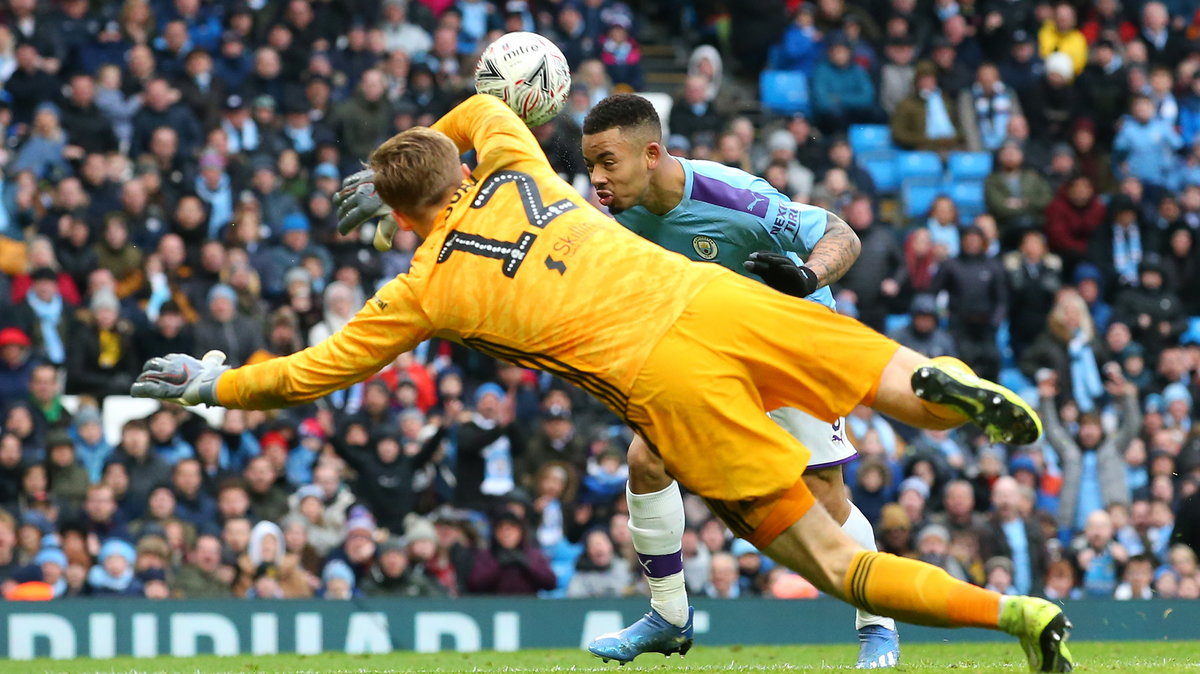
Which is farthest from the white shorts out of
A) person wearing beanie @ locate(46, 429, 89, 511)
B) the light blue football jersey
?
person wearing beanie @ locate(46, 429, 89, 511)

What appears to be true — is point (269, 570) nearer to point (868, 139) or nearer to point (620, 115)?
point (620, 115)

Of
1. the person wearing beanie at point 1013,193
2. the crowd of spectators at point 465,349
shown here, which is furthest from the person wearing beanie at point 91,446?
the person wearing beanie at point 1013,193

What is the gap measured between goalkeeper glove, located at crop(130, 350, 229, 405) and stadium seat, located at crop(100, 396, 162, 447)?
781 cm

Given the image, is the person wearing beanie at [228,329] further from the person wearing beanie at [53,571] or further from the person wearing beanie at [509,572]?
the person wearing beanie at [509,572]

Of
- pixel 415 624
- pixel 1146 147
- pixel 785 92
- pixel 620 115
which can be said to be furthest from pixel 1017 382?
pixel 620 115

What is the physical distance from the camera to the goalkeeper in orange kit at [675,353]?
6.05 m

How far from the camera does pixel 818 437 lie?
7969 mm

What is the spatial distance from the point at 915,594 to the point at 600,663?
4.42 metres

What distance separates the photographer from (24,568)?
1264 cm

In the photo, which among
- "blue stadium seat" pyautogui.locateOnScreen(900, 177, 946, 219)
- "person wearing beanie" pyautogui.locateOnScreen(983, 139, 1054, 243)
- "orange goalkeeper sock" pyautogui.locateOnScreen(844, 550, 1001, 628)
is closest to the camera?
"orange goalkeeper sock" pyautogui.locateOnScreen(844, 550, 1001, 628)

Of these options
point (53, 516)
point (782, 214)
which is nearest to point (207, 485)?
point (53, 516)

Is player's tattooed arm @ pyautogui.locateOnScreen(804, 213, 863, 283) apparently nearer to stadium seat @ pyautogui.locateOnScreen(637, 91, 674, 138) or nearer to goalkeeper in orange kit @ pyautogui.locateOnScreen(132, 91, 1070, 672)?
goalkeeper in orange kit @ pyautogui.locateOnScreen(132, 91, 1070, 672)

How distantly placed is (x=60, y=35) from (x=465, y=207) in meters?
11.8

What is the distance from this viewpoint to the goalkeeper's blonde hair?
645cm
